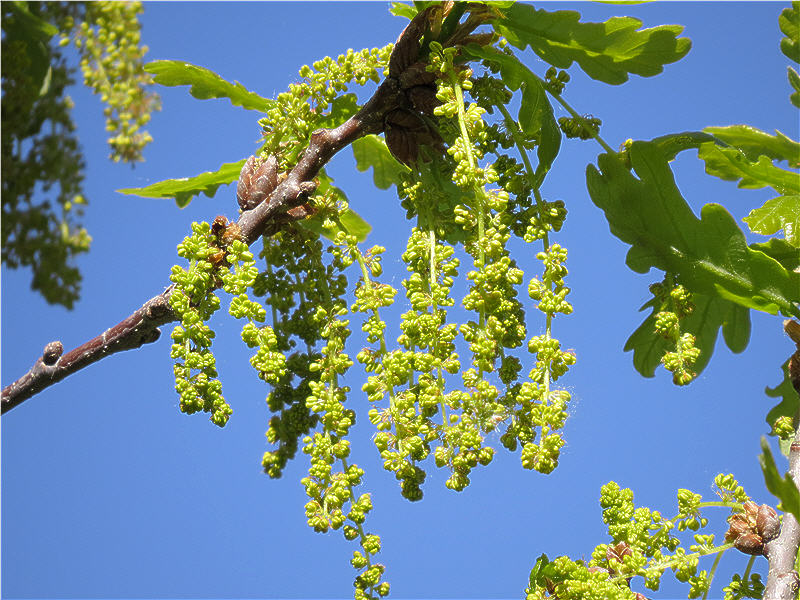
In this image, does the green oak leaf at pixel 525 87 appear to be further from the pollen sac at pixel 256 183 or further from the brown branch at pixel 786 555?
the brown branch at pixel 786 555

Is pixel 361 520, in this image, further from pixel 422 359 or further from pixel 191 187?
pixel 191 187

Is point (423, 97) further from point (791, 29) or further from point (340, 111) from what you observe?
point (791, 29)

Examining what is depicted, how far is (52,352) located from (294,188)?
52 centimetres

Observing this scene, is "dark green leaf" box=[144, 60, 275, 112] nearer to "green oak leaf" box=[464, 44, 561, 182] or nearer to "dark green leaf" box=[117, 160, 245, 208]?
"dark green leaf" box=[117, 160, 245, 208]

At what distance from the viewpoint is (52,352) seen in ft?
4.23

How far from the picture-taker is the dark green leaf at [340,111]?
1334 millimetres

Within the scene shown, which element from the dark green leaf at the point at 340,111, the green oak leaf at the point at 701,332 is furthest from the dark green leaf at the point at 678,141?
the dark green leaf at the point at 340,111

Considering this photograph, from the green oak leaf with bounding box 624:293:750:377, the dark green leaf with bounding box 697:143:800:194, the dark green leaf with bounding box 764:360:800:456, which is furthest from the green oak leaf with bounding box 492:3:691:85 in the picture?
the dark green leaf with bounding box 764:360:800:456

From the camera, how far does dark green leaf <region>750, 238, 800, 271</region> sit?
3.78ft

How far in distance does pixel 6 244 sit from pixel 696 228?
1.98m

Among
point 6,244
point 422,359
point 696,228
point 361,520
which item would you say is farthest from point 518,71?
point 6,244

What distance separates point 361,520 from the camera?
1.00 metres

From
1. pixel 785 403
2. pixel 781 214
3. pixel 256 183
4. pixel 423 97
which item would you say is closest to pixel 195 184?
pixel 256 183

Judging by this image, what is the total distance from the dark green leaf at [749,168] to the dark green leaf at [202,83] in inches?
30.1
